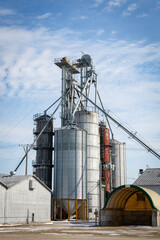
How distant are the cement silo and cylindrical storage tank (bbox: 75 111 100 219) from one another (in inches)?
288

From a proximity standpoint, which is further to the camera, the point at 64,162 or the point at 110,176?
the point at 110,176

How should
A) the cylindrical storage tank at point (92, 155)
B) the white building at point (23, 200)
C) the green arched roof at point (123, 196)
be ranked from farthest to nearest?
the cylindrical storage tank at point (92, 155) → the white building at point (23, 200) → the green arched roof at point (123, 196)

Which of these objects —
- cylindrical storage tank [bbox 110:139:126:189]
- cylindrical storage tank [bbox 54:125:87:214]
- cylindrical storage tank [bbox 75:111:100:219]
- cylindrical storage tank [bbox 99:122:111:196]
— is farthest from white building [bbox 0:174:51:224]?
cylindrical storage tank [bbox 110:139:126:189]

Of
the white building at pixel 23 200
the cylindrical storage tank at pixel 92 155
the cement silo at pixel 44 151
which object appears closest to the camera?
the white building at pixel 23 200

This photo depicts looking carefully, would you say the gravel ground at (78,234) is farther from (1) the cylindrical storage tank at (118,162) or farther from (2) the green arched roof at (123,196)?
(1) the cylindrical storage tank at (118,162)

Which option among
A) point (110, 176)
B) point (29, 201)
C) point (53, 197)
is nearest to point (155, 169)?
point (110, 176)

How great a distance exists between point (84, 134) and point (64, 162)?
659cm

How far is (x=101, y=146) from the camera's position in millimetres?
66812

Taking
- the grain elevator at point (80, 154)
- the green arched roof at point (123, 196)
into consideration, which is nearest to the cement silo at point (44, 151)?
the grain elevator at point (80, 154)

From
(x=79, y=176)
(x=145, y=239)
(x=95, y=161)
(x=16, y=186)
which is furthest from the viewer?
(x=95, y=161)

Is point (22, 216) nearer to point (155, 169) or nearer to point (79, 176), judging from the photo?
point (79, 176)

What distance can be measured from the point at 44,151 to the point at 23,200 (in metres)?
20.3

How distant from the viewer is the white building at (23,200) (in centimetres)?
4181

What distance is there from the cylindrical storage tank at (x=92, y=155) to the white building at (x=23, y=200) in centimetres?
1005
